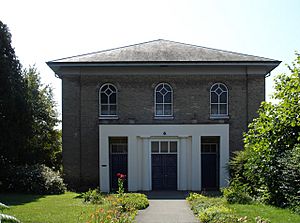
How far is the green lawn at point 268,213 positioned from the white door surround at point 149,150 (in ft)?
29.6

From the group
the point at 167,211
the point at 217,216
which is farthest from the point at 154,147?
the point at 217,216

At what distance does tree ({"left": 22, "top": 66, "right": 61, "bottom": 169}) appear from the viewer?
34025 mm

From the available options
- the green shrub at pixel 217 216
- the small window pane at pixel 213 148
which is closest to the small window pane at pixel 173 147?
the small window pane at pixel 213 148

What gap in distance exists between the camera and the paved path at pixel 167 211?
14.6 meters

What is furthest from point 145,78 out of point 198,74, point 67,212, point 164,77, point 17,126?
point 67,212

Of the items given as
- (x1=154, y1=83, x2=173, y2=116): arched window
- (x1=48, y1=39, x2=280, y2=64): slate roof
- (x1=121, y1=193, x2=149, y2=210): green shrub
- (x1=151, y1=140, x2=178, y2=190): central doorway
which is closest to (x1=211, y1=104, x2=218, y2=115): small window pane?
(x1=154, y1=83, x2=173, y2=116): arched window

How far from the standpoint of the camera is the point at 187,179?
25781 millimetres

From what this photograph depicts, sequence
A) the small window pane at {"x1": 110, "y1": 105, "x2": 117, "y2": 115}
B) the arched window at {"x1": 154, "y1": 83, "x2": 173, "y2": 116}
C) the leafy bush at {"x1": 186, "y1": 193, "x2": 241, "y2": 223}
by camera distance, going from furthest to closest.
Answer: the small window pane at {"x1": 110, "y1": 105, "x2": 117, "y2": 115}
the arched window at {"x1": 154, "y1": 83, "x2": 173, "y2": 116}
the leafy bush at {"x1": 186, "y1": 193, "x2": 241, "y2": 223}

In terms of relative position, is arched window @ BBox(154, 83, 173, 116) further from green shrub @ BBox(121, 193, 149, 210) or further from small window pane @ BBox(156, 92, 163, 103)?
green shrub @ BBox(121, 193, 149, 210)

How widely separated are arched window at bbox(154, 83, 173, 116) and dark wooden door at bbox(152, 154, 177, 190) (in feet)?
8.90

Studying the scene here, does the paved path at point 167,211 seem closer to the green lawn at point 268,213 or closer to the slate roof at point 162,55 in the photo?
the green lawn at point 268,213

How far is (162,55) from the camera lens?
88.9 ft

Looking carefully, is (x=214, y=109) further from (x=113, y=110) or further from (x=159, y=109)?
(x=113, y=110)

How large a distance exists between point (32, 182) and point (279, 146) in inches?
546
